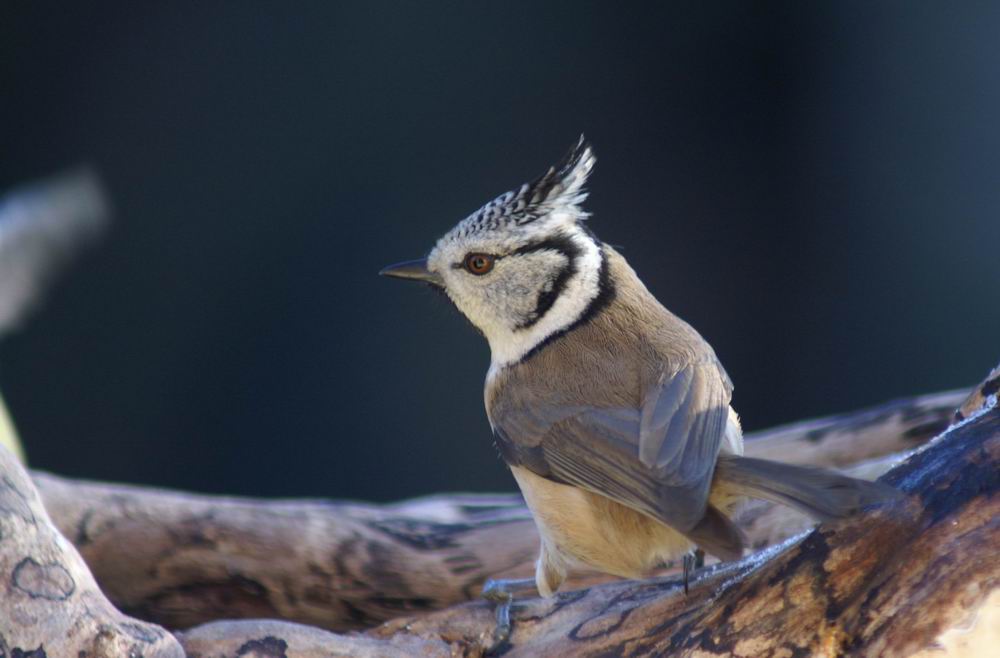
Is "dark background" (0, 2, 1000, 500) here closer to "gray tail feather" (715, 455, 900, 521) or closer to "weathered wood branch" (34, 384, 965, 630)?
"weathered wood branch" (34, 384, 965, 630)

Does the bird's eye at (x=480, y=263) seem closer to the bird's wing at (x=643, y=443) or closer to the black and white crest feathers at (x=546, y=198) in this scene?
the black and white crest feathers at (x=546, y=198)

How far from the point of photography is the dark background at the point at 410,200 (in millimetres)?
4734

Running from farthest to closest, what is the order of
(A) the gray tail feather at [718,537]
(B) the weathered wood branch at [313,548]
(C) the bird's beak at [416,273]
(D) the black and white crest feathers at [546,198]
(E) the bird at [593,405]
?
(B) the weathered wood branch at [313,548] < (C) the bird's beak at [416,273] < (D) the black and white crest feathers at [546,198] < (E) the bird at [593,405] < (A) the gray tail feather at [718,537]

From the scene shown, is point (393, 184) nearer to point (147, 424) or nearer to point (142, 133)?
point (142, 133)

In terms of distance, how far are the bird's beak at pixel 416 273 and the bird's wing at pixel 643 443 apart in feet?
1.25

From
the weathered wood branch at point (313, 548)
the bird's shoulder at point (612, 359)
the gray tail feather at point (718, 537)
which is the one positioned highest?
the bird's shoulder at point (612, 359)

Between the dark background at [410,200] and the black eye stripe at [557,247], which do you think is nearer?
the black eye stripe at [557,247]

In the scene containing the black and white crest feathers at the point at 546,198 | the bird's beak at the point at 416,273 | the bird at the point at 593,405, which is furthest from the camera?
the bird's beak at the point at 416,273

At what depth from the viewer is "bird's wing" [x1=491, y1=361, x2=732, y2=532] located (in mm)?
1729

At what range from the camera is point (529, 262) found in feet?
7.63

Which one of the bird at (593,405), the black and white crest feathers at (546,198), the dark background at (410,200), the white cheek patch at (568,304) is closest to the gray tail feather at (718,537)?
the bird at (593,405)

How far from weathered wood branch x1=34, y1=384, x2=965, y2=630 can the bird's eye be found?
2.80ft

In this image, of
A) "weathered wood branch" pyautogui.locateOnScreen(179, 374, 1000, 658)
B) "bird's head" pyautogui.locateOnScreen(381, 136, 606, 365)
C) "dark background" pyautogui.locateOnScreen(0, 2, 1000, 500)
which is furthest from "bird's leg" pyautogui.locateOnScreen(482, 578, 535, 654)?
"dark background" pyautogui.locateOnScreen(0, 2, 1000, 500)

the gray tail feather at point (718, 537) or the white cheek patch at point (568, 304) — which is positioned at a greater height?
the white cheek patch at point (568, 304)
